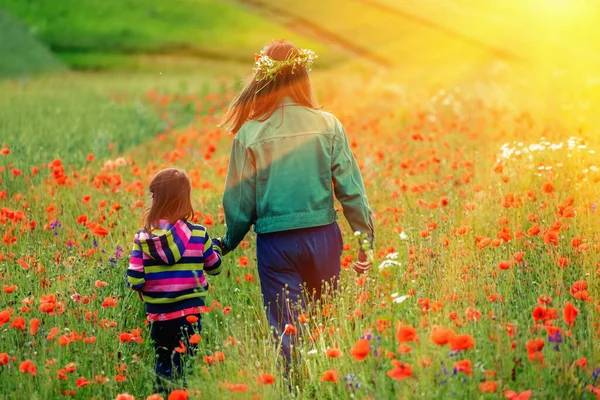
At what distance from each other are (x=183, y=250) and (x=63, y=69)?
19.3 metres

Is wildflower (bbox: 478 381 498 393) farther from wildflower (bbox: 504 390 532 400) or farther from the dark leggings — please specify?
the dark leggings

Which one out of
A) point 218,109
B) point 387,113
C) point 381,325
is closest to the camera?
point 381,325

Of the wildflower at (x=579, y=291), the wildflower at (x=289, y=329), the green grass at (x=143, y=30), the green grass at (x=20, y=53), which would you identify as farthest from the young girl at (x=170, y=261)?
the green grass at (x=143, y=30)

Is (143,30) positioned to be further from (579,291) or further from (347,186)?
(579,291)

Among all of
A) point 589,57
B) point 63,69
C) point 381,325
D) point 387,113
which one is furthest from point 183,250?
point 63,69

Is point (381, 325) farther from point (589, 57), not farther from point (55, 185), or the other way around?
point (589, 57)

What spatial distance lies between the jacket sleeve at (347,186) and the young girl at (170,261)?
0.85 metres

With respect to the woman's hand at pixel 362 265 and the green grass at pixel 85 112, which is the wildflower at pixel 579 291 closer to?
the woman's hand at pixel 362 265

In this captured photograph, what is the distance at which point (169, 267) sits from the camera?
402 centimetres

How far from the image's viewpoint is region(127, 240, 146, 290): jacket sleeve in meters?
3.96

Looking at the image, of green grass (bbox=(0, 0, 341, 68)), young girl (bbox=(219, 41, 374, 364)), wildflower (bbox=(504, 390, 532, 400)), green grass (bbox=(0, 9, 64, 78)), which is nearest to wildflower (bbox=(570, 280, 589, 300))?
wildflower (bbox=(504, 390, 532, 400))

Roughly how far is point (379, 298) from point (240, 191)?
1.02 metres

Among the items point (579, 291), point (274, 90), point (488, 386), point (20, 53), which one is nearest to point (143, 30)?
point (20, 53)

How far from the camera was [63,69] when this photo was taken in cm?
2162
